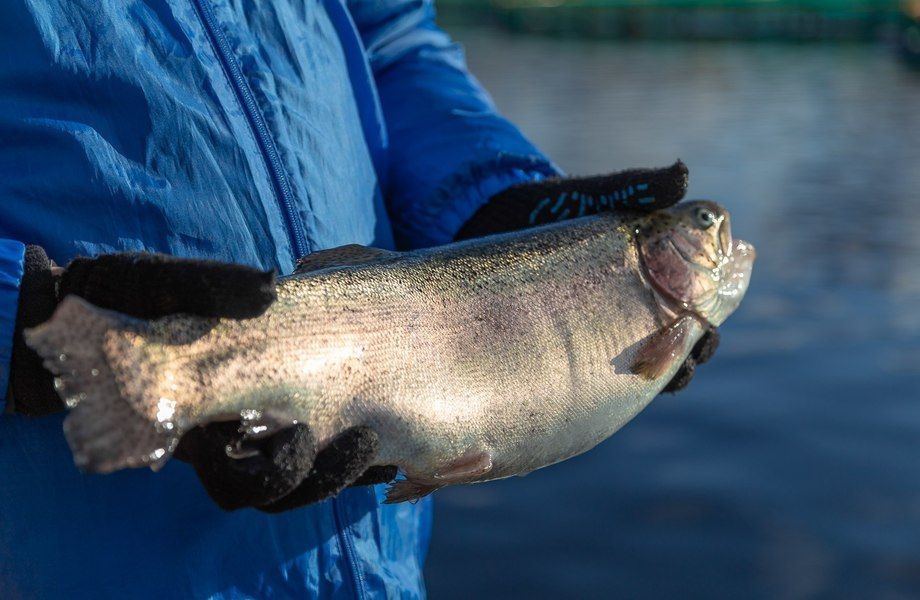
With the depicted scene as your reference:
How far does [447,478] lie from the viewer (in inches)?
81.2

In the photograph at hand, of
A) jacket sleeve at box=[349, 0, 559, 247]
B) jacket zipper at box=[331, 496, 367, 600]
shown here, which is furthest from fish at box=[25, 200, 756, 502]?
jacket sleeve at box=[349, 0, 559, 247]

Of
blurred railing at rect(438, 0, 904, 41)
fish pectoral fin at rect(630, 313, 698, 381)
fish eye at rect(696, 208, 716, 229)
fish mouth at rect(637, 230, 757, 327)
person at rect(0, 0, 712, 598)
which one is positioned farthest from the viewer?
blurred railing at rect(438, 0, 904, 41)

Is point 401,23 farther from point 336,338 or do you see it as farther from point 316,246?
point 336,338

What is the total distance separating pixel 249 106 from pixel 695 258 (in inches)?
47.2

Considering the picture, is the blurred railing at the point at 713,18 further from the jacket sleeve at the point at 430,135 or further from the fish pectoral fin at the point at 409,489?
the fish pectoral fin at the point at 409,489

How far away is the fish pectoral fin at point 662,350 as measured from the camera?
2.36m

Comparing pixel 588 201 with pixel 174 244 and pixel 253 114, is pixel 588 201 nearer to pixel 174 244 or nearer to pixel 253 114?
pixel 253 114

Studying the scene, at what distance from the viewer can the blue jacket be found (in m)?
1.86

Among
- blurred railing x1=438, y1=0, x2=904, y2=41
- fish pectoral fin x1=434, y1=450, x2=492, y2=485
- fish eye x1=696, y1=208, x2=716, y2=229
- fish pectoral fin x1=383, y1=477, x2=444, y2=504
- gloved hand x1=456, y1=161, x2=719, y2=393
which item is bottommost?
blurred railing x1=438, y1=0, x2=904, y2=41

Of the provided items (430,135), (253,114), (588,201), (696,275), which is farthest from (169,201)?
(696,275)

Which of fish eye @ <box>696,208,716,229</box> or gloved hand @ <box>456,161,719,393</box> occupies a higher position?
gloved hand @ <box>456,161,719,393</box>

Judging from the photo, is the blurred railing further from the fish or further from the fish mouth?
the fish

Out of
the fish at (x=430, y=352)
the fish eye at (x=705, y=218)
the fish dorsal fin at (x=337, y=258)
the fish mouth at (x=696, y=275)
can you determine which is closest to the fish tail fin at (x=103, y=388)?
the fish at (x=430, y=352)

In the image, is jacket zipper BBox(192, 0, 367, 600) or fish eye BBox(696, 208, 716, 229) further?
fish eye BBox(696, 208, 716, 229)
